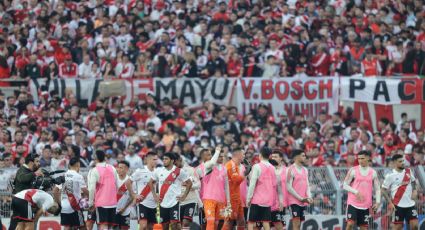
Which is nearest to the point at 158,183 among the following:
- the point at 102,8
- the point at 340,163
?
the point at 340,163

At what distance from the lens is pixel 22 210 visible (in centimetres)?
2319

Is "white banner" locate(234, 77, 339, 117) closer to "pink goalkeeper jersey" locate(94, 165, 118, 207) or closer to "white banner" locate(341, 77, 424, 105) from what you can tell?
"white banner" locate(341, 77, 424, 105)

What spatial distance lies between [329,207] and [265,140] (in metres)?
3.48

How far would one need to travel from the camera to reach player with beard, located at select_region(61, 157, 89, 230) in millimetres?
24328

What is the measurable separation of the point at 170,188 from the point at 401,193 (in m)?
4.75

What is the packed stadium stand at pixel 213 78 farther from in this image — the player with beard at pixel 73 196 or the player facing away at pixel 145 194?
the player with beard at pixel 73 196

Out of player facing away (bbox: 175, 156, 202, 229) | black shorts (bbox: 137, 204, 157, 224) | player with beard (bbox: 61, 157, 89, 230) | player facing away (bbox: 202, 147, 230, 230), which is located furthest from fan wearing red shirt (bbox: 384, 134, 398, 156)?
player with beard (bbox: 61, 157, 89, 230)

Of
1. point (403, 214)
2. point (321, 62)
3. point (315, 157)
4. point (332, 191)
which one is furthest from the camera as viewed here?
point (321, 62)

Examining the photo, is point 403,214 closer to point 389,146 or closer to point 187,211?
point 187,211

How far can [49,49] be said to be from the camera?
35312 millimetres

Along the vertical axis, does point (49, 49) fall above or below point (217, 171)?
above

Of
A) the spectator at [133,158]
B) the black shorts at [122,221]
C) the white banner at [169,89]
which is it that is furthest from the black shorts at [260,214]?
the white banner at [169,89]

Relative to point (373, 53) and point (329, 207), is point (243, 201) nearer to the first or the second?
point (329, 207)

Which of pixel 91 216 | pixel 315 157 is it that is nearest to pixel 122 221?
pixel 91 216
